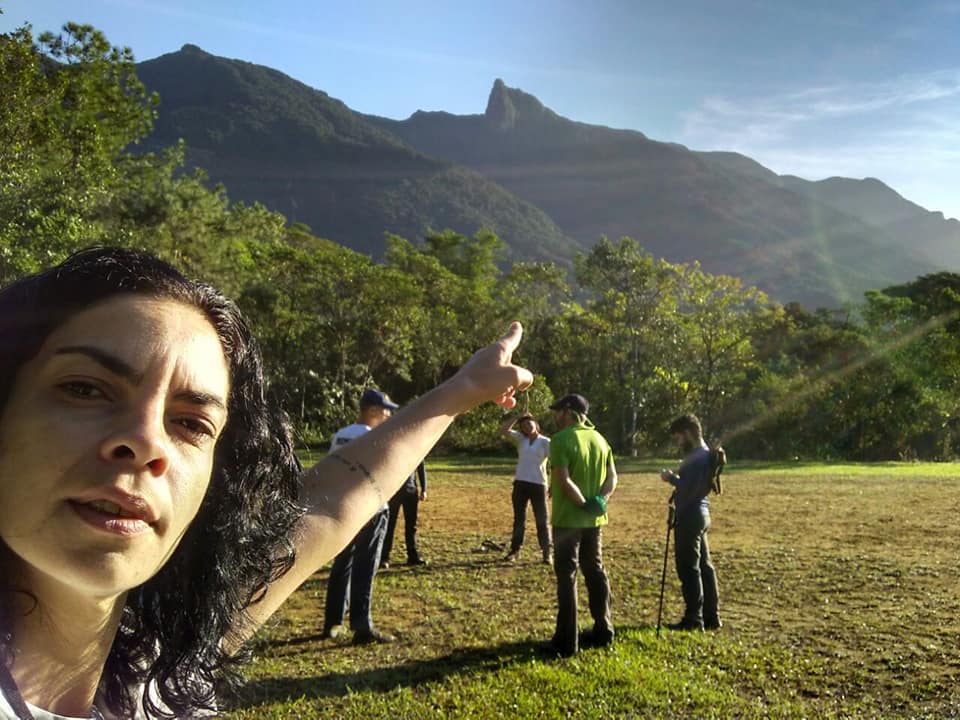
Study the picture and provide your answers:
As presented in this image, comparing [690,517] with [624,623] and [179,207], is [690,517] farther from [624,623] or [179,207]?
[179,207]

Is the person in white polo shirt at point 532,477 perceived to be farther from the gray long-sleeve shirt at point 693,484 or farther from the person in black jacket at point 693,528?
the gray long-sleeve shirt at point 693,484

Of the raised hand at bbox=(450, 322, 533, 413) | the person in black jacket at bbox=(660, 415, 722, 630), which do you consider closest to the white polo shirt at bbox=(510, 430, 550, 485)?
the person in black jacket at bbox=(660, 415, 722, 630)

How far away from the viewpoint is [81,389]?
93 centimetres

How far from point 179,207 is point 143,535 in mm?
23720

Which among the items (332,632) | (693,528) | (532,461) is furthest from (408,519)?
(693,528)

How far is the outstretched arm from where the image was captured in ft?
5.02

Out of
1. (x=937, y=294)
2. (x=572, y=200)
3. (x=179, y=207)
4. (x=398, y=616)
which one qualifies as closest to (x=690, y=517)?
(x=398, y=616)

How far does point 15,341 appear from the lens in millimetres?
956

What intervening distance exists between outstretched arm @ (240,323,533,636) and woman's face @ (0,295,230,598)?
1.70 ft

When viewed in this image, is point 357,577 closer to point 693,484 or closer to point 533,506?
point 693,484

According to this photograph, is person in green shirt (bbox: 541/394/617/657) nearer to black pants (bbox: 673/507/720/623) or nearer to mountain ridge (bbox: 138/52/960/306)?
black pants (bbox: 673/507/720/623)

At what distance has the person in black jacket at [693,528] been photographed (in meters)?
6.85

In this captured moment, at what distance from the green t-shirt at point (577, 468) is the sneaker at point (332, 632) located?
211 cm

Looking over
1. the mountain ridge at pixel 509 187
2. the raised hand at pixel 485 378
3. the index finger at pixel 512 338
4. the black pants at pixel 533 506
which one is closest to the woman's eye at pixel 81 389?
the raised hand at pixel 485 378
